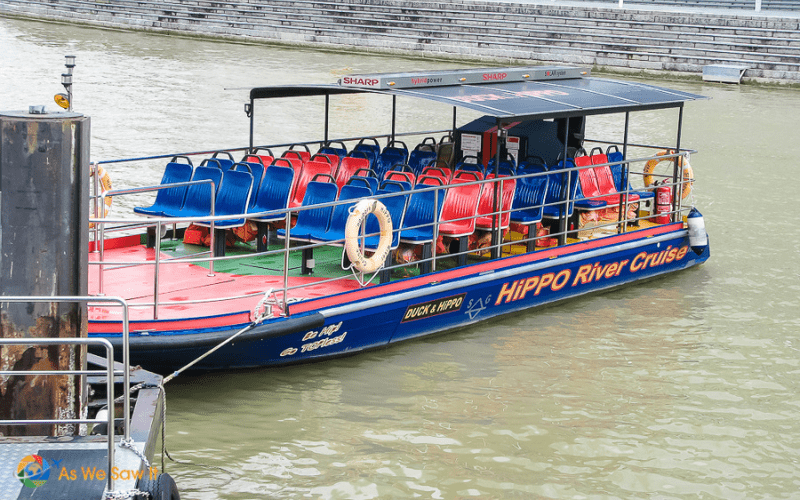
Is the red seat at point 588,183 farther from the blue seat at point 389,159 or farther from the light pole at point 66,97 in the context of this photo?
the light pole at point 66,97

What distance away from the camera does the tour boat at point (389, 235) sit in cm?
875

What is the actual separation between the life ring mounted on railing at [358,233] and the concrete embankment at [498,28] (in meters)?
29.9

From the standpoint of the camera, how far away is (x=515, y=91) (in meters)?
11.8

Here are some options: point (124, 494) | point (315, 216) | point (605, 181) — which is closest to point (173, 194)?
point (315, 216)

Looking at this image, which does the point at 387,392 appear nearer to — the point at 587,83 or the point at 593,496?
the point at 593,496

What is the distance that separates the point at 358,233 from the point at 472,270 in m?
1.55

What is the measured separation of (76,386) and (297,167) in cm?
585

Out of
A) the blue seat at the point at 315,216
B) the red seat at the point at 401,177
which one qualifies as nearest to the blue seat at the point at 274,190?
the blue seat at the point at 315,216

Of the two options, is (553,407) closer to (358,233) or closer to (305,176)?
(358,233)

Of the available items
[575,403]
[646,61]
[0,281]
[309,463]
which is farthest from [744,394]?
[646,61]

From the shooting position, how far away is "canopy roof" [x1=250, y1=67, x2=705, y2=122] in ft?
35.0

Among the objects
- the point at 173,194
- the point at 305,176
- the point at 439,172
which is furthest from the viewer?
the point at 305,176

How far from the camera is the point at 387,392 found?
29.7 ft

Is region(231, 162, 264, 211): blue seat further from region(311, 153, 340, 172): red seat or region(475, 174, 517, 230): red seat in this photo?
region(475, 174, 517, 230): red seat
